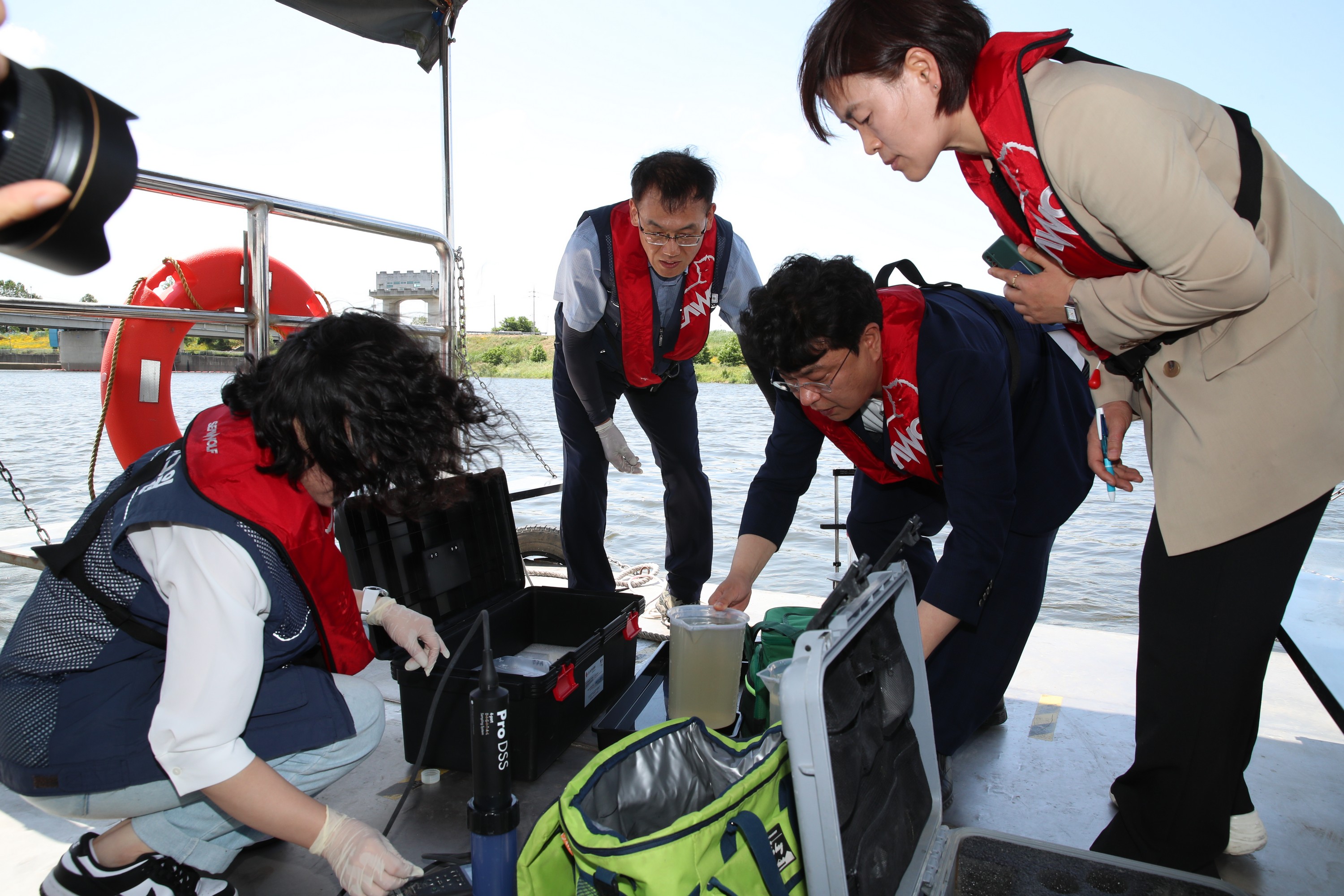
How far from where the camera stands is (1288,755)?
192cm

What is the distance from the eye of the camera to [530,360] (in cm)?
3381

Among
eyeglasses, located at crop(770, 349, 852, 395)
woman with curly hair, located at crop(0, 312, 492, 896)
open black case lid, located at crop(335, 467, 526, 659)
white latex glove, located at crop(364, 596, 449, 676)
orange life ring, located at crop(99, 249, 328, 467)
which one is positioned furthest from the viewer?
orange life ring, located at crop(99, 249, 328, 467)

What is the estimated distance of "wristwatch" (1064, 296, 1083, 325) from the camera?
110 cm

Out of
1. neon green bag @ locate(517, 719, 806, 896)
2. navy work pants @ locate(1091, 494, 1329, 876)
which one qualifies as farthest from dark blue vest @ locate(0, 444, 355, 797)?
navy work pants @ locate(1091, 494, 1329, 876)

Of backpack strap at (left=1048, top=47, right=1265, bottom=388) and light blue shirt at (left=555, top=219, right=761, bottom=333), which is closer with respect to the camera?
backpack strap at (left=1048, top=47, right=1265, bottom=388)

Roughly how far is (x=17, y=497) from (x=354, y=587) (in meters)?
1.09

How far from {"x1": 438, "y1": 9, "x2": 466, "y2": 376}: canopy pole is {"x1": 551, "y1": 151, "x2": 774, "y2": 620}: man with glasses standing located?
566mm

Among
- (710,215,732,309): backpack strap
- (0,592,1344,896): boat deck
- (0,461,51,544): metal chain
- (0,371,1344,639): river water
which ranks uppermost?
(710,215,732,309): backpack strap

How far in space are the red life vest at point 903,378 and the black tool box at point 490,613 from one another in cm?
81

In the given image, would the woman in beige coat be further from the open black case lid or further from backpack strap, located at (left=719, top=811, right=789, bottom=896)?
the open black case lid

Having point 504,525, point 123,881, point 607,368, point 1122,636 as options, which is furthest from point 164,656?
point 1122,636

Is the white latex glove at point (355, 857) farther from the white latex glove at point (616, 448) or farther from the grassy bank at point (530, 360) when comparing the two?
the grassy bank at point (530, 360)

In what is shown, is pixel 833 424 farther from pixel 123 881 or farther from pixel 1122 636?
pixel 1122 636

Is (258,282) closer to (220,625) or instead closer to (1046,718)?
(220,625)
